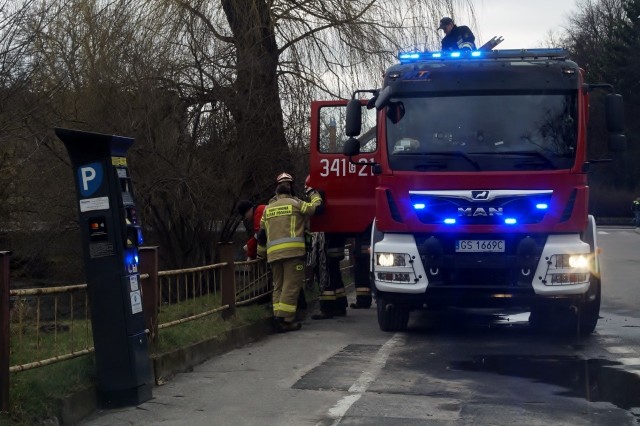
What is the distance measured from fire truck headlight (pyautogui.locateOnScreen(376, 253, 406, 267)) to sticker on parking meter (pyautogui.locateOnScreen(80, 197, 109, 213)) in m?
4.18

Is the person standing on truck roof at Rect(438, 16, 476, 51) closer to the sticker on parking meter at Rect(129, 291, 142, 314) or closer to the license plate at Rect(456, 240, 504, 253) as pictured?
the license plate at Rect(456, 240, 504, 253)

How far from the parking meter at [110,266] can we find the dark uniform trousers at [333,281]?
237 inches

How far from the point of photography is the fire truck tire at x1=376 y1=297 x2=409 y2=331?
474 inches

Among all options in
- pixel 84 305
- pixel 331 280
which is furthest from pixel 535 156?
pixel 84 305

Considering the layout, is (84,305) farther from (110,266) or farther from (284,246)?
(284,246)

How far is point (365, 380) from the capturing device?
28.6ft

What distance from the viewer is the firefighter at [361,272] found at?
13.8m

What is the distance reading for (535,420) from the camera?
7055 millimetres

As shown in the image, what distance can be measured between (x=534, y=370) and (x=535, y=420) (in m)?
2.21

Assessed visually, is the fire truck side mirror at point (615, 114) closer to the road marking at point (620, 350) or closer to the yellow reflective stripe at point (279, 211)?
the road marking at point (620, 350)

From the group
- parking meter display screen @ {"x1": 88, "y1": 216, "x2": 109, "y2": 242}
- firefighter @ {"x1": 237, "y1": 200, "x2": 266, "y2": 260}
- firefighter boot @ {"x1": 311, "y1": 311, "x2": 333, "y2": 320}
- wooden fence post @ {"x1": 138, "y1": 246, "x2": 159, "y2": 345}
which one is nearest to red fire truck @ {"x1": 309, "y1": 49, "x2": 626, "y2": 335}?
firefighter @ {"x1": 237, "y1": 200, "x2": 266, "y2": 260}

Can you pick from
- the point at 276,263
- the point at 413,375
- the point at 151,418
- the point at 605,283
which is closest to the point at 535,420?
the point at 413,375

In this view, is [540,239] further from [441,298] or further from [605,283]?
[605,283]

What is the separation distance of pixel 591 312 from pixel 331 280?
3.68 meters
